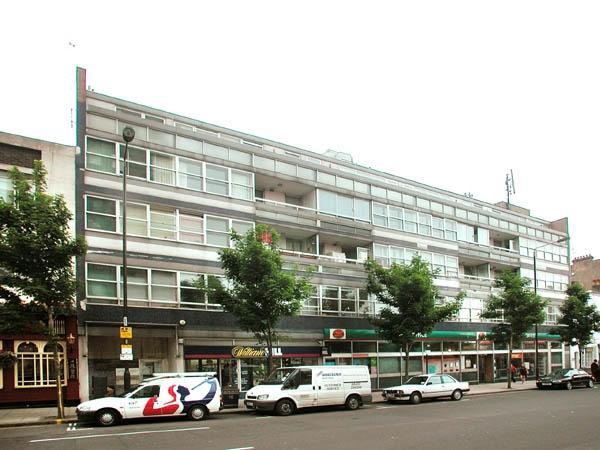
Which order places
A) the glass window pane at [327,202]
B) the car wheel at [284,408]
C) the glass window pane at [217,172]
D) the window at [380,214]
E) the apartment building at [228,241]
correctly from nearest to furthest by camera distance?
the car wheel at [284,408] < the apartment building at [228,241] < the glass window pane at [217,172] < the glass window pane at [327,202] < the window at [380,214]

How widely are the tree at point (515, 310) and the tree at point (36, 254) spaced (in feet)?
84.0

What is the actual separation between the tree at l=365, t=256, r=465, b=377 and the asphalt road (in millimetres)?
8077

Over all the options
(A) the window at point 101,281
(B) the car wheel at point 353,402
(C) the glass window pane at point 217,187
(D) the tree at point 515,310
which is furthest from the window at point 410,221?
(A) the window at point 101,281

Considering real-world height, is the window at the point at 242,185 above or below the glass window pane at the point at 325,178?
below

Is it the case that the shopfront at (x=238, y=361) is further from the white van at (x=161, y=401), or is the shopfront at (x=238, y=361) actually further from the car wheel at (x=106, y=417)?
the car wheel at (x=106, y=417)

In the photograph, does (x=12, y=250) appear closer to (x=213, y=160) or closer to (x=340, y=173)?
(x=213, y=160)

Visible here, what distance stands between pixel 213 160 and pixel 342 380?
12436mm

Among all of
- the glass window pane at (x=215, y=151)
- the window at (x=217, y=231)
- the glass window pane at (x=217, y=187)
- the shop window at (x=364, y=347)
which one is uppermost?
the glass window pane at (x=215, y=151)

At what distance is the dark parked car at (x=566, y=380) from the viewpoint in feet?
108

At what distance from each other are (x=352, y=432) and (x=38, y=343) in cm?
1464

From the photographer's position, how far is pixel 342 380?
22406 mm

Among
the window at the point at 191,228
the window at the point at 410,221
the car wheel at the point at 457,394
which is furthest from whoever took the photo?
the window at the point at 410,221

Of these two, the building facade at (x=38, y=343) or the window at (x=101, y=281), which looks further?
the window at (x=101, y=281)

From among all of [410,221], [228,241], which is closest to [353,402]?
[228,241]
